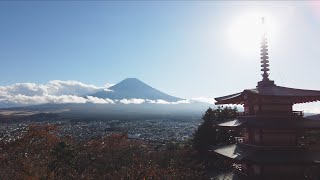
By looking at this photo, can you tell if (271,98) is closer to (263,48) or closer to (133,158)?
(263,48)

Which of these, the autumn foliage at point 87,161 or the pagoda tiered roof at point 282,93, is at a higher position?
the pagoda tiered roof at point 282,93

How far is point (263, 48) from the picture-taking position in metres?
23.1

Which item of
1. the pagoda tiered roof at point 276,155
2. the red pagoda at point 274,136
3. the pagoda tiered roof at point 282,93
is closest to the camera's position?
the pagoda tiered roof at point 276,155

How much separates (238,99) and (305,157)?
5.27 meters

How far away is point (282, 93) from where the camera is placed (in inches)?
842

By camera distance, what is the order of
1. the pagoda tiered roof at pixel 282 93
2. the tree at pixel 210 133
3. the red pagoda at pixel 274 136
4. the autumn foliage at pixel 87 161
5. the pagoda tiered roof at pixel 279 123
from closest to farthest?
the red pagoda at pixel 274 136 → the pagoda tiered roof at pixel 279 123 → the pagoda tiered roof at pixel 282 93 → the autumn foliage at pixel 87 161 → the tree at pixel 210 133

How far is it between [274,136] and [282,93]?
2443mm

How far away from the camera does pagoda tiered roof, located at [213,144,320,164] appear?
65.2 ft

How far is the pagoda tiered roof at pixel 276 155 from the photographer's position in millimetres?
19859

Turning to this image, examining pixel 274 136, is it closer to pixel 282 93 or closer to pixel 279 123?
pixel 279 123

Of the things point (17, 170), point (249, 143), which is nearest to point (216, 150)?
point (249, 143)

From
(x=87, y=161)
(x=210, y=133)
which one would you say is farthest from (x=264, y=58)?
(x=87, y=161)

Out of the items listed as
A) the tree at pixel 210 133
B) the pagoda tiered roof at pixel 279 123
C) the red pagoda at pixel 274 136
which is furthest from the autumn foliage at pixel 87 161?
the pagoda tiered roof at pixel 279 123

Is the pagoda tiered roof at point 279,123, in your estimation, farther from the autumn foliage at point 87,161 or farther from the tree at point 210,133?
the tree at point 210,133
